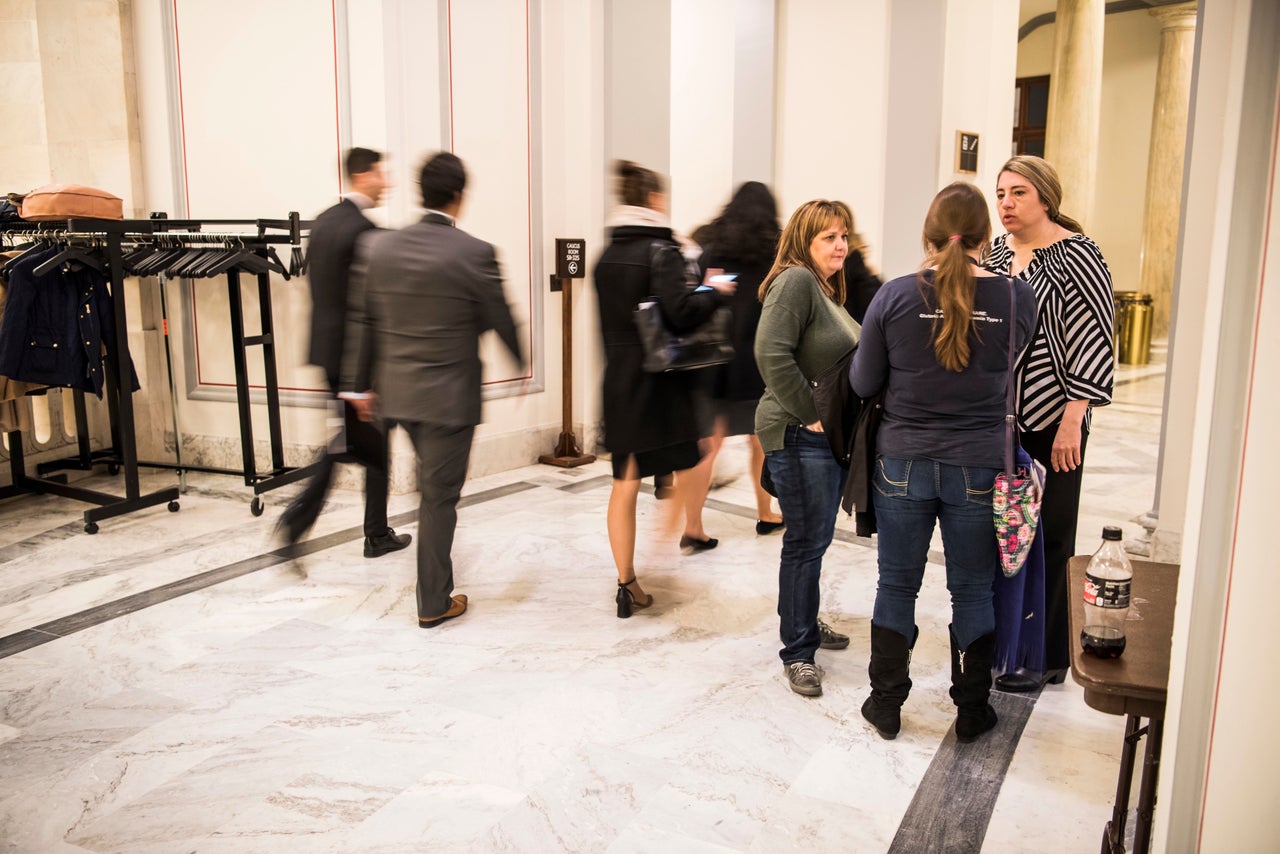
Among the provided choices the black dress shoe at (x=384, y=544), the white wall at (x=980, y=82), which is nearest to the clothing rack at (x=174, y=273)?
the black dress shoe at (x=384, y=544)

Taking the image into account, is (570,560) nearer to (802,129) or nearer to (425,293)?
(425,293)

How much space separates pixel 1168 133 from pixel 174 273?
37.2 feet

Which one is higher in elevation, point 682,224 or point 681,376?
point 682,224

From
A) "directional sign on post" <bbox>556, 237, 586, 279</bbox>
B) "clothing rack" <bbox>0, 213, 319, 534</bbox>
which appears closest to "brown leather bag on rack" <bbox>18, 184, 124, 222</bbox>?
"clothing rack" <bbox>0, 213, 319, 534</bbox>

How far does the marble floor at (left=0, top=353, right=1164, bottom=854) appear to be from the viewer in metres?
2.27

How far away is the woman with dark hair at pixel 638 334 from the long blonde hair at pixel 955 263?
951 mm

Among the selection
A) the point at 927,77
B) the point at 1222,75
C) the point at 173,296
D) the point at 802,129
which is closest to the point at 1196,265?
the point at 1222,75

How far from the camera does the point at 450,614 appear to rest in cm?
353

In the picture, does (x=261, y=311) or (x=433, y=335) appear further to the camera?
(x=261, y=311)

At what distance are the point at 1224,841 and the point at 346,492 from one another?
15.7 feet

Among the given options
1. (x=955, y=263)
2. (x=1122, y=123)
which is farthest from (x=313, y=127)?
(x=1122, y=123)

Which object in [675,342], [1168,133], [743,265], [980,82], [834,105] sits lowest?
[675,342]

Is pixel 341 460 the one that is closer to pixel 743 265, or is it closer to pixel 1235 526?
pixel 743 265

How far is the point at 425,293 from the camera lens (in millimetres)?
3119
